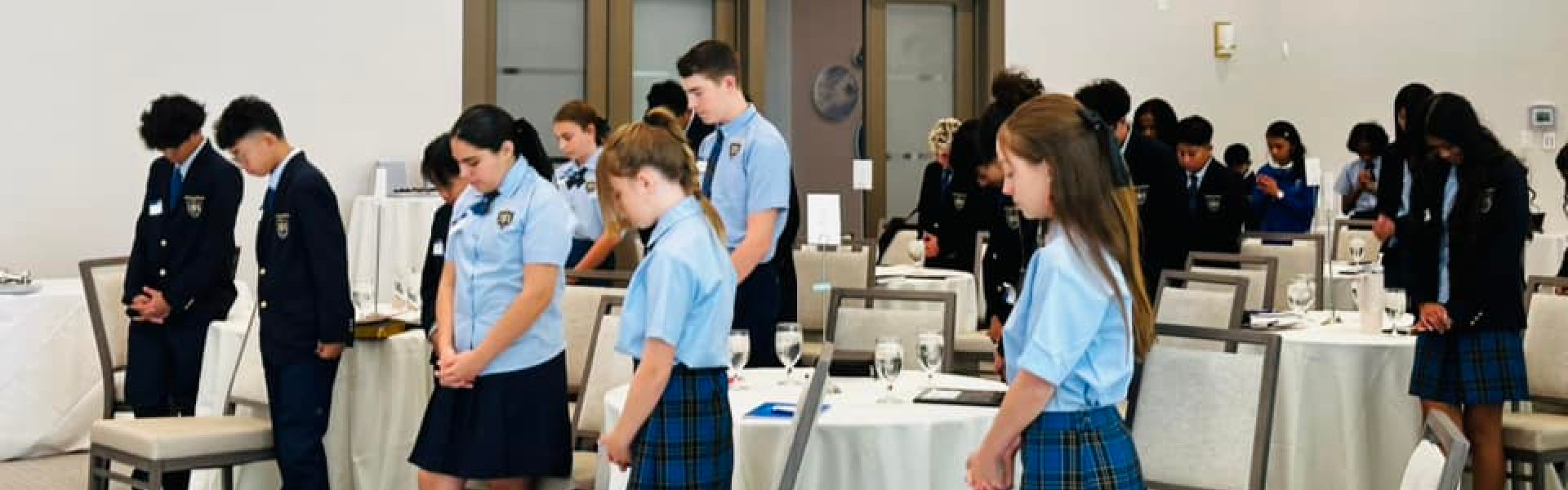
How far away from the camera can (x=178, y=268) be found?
18.4 ft

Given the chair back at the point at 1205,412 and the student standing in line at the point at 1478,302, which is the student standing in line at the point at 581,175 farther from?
the student standing in line at the point at 1478,302

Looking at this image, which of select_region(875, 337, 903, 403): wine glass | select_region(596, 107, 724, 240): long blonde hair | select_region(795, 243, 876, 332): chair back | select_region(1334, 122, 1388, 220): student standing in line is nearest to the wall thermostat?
select_region(1334, 122, 1388, 220): student standing in line

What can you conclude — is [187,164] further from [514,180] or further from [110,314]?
[514,180]

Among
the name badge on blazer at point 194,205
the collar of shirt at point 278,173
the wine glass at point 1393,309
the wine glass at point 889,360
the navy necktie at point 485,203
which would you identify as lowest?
the wine glass at point 889,360

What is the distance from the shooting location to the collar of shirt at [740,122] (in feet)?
15.6

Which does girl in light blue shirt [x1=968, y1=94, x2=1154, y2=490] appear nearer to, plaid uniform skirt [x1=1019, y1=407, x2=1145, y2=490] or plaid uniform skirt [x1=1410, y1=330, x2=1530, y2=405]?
plaid uniform skirt [x1=1019, y1=407, x2=1145, y2=490]

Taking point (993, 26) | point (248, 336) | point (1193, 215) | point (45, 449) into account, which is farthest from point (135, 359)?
point (993, 26)

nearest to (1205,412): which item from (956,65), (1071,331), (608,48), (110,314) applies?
(1071,331)

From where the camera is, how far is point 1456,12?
11.9m

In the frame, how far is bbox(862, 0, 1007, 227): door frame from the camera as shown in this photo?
11.1 meters

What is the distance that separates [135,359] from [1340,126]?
369 inches

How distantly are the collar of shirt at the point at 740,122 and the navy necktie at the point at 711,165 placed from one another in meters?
0.03

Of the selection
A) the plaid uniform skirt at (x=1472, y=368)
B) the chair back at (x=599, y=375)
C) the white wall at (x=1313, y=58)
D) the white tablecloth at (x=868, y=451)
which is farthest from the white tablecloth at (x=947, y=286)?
the white wall at (x=1313, y=58)

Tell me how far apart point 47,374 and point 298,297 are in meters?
2.62
